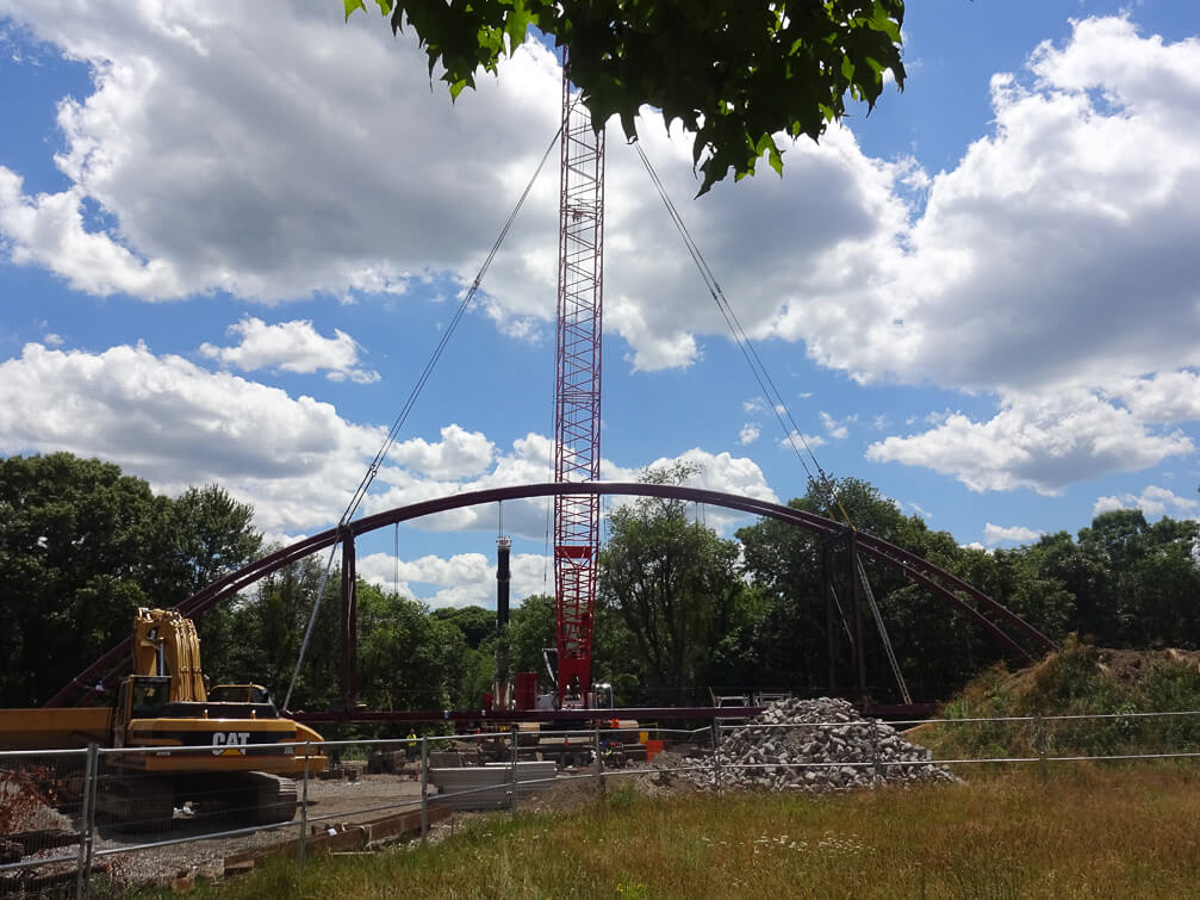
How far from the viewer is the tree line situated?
49.5 meters

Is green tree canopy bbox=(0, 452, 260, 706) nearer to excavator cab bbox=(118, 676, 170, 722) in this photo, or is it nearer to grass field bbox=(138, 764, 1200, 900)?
excavator cab bbox=(118, 676, 170, 722)

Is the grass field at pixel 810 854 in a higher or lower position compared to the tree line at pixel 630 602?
lower

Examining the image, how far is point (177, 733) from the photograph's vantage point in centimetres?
1997

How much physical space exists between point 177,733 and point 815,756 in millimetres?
13783

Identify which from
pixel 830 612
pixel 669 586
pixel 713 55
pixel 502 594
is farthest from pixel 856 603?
pixel 713 55

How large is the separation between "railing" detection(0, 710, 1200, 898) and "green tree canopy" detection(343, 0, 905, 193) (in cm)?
830

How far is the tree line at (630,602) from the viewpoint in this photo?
4947 cm

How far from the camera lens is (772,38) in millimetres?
4465

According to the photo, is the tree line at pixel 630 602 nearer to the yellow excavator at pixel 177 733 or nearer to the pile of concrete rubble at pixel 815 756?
the pile of concrete rubble at pixel 815 756

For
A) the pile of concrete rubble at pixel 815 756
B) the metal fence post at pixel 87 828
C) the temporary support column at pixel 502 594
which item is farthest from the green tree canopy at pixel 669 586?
the metal fence post at pixel 87 828

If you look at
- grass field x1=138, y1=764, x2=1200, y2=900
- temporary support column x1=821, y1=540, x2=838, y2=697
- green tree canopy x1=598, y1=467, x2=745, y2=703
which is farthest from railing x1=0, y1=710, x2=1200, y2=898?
green tree canopy x1=598, y1=467, x2=745, y2=703

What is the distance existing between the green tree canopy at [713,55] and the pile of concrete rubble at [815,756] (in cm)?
1598

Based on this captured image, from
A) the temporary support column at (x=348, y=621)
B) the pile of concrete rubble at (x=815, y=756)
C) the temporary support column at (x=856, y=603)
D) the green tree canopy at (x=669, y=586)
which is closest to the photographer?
the pile of concrete rubble at (x=815, y=756)

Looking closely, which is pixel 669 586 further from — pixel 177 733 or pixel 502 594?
pixel 177 733
